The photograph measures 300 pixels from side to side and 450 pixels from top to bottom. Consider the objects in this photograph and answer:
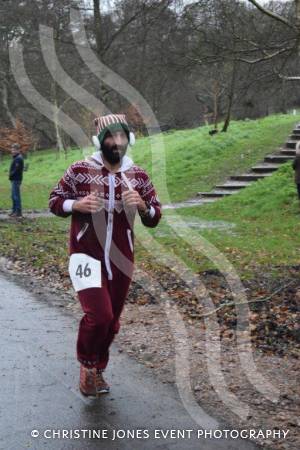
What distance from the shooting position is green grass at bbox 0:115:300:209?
22203 mm

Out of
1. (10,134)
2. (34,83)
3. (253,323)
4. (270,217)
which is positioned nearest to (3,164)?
(10,134)

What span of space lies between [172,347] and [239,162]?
18502 millimetres

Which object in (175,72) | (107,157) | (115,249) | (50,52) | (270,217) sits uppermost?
(50,52)

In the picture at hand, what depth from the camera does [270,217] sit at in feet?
48.9

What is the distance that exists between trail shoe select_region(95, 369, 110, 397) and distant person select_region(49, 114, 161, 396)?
0.05m

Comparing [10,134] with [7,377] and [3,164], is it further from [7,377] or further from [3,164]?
[7,377]

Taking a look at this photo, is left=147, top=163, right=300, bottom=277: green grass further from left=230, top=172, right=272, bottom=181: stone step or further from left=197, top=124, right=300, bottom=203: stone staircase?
left=230, top=172, right=272, bottom=181: stone step

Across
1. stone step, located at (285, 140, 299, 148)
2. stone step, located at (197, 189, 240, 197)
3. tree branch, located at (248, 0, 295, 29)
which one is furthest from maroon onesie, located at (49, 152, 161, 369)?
stone step, located at (285, 140, 299, 148)

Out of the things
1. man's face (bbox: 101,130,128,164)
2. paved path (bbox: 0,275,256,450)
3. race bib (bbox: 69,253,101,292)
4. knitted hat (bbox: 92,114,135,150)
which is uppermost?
knitted hat (bbox: 92,114,135,150)

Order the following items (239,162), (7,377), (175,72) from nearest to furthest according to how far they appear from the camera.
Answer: (7,377) → (175,72) → (239,162)

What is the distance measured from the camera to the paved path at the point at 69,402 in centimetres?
402

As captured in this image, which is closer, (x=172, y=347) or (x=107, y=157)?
(x=107, y=157)

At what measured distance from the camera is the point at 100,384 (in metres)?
4.80

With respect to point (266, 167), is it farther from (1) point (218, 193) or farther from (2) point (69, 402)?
(2) point (69, 402)
